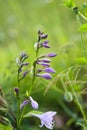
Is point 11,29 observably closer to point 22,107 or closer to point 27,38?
point 27,38

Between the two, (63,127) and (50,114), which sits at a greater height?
(50,114)

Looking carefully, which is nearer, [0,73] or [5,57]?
[0,73]

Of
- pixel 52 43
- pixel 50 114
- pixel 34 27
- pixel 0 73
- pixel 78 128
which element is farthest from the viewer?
pixel 34 27

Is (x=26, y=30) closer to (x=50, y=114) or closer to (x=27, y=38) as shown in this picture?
(x=27, y=38)

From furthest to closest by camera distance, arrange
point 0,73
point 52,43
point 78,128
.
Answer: point 52,43, point 0,73, point 78,128

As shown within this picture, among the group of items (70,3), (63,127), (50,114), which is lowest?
(63,127)

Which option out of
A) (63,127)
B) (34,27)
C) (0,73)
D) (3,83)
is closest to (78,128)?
(63,127)
